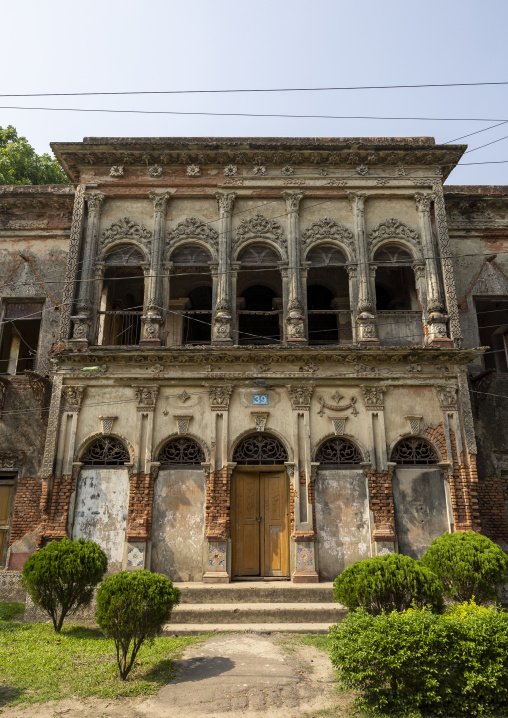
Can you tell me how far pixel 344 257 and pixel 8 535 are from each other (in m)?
10.4

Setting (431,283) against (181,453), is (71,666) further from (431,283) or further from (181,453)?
(431,283)

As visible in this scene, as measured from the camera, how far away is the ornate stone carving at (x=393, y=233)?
43.9 ft

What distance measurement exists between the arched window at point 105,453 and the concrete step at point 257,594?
3015 millimetres

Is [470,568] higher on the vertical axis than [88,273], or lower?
lower

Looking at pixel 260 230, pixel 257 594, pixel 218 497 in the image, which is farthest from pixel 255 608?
pixel 260 230

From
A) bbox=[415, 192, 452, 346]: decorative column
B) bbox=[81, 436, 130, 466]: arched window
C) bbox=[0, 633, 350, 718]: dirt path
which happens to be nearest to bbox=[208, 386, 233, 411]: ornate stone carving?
bbox=[81, 436, 130, 466]: arched window

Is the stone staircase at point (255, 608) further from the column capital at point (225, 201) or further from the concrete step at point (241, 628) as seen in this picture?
the column capital at point (225, 201)

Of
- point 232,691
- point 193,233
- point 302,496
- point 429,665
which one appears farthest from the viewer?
point 193,233

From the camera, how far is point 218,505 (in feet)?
37.0

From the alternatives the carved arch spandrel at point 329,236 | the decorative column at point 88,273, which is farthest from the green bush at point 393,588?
the decorative column at point 88,273

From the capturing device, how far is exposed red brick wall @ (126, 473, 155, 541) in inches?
435

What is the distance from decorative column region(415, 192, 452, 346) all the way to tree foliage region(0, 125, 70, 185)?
14.5 meters

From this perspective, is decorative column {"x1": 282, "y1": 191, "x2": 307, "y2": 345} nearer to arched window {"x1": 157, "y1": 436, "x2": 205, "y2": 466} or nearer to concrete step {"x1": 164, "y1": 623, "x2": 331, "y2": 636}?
arched window {"x1": 157, "y1": 436, "x2": 205, "y2": 466}

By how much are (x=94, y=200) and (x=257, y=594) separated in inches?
389
